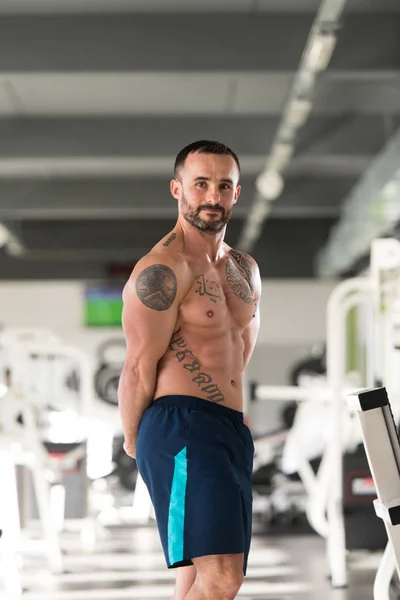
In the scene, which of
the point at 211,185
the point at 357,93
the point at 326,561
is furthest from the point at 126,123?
the point at 211,185

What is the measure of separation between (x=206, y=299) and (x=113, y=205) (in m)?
7.49

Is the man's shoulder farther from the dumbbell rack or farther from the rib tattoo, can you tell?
the dumbbell rack

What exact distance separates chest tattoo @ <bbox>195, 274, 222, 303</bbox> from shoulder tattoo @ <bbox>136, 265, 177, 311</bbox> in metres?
0.10

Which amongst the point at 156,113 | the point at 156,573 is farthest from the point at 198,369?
the point at 156,113

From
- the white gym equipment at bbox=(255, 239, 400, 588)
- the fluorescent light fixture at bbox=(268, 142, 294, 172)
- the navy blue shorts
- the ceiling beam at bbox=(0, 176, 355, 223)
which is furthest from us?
the ceiling beam at bbox=(0, 176, 355, 223)

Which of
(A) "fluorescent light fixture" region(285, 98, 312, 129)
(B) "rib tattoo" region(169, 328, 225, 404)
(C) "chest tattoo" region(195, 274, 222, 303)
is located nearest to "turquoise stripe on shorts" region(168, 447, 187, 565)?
(B) "rib tattoo" region(169, 328, 225, 404)

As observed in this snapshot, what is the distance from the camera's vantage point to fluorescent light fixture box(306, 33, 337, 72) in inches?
200

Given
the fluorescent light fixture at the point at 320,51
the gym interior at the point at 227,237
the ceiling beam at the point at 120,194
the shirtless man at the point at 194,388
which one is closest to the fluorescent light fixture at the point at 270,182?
the gym interior at the point at 227,237

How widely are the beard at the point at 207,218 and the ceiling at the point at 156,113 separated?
331 cm

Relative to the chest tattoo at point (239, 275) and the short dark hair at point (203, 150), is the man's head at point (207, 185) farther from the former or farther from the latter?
the chest tattoo at point (239, 275)

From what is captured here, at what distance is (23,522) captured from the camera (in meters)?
7.56

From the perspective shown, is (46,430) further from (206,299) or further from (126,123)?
(206,299)

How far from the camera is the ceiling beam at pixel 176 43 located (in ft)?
18.8

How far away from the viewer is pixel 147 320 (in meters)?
2.49
